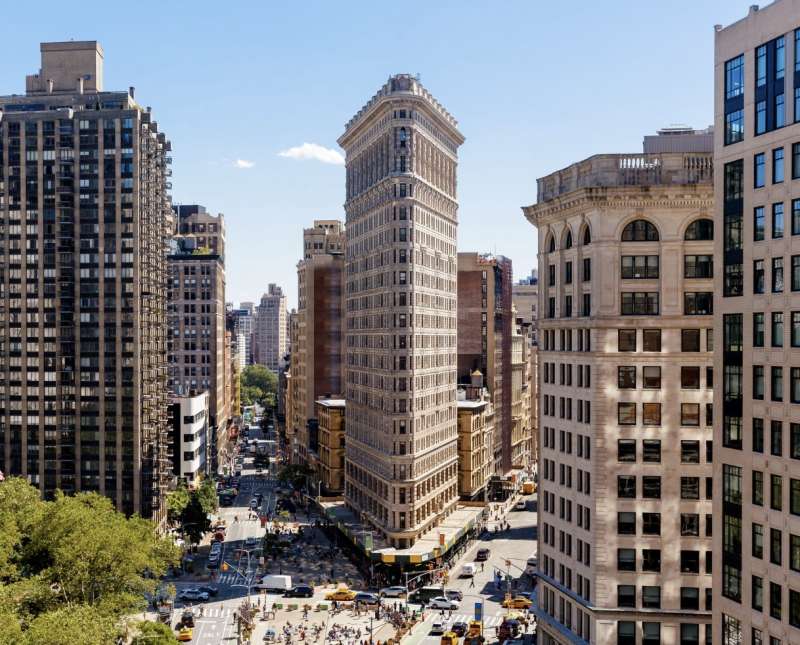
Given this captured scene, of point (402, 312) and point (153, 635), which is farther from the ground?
point (402, 312)

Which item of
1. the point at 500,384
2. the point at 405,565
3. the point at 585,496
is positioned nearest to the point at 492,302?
the point at 500,384

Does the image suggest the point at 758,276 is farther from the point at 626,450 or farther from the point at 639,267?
the point at 626,450

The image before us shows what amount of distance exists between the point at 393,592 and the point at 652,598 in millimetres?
49148

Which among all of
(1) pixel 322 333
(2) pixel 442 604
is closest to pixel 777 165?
(2) pixel 442 604

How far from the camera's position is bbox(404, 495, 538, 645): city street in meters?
101

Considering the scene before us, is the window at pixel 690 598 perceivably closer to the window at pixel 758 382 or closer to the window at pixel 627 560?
the window at pixel 627 560

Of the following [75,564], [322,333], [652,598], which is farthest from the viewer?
[322,333]

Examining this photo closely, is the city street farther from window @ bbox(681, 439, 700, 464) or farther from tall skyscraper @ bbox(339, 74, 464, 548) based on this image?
window @ bbox(681, 439, 700, 464)

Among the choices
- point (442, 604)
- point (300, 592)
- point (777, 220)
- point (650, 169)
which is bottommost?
point (300, 592)

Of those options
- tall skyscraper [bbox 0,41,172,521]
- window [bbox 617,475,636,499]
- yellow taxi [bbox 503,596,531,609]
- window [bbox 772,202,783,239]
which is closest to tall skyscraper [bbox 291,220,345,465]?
tall skyscraper [bbox 0,41,172,521]

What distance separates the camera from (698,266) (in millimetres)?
72500

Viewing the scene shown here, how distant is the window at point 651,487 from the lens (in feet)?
236

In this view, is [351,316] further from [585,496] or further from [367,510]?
[585,496]

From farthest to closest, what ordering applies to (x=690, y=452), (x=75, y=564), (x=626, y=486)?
(x=75, y=564)
(x=626, y=486)
(x=690, y=452)
